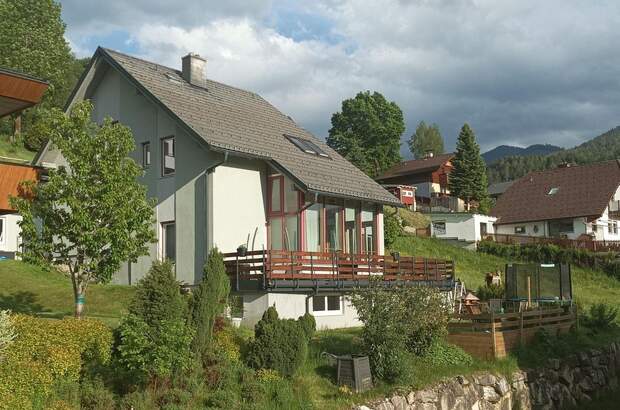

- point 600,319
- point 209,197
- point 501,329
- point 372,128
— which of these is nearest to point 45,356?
point 209,197

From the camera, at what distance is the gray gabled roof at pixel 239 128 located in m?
24.5

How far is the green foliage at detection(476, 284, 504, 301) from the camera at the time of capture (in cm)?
3036

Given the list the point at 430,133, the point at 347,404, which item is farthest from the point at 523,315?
the point at 430,133

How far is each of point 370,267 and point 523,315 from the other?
6070 mm

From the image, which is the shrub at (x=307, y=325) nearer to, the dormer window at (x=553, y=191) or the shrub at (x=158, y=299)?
the shrub at (x=158, y=299)

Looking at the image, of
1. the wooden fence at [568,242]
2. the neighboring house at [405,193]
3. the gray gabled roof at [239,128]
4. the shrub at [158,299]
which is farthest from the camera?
the neighboring house at [405,193]

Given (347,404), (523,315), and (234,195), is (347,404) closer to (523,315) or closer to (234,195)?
(523,315)

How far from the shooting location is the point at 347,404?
49.8 ft

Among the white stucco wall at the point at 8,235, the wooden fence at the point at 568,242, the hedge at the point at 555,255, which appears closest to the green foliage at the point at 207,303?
the white stucco wall at the point at 8,235

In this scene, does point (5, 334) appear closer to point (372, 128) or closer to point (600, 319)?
point (600, 319)

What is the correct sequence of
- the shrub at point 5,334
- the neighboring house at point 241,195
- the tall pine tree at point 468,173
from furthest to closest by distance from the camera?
the tall pine tree at point 468,173
the neighboring house at point 241,195
the shrub at point 5,334

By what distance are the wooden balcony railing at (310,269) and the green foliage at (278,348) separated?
4.88 meters

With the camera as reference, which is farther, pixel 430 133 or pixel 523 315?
pixel 430 133

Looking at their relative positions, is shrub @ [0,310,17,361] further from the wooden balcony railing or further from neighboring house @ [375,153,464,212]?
neighboring house @ [375,153,464,212]
